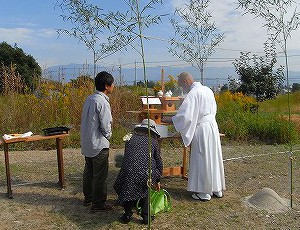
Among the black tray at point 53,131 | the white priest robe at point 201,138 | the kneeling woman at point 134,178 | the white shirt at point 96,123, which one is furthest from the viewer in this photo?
the black tray at point 53,131

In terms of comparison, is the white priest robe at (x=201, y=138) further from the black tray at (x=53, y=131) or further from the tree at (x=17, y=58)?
the tree at (x=17, y=58)

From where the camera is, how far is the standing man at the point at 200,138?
5379 mm

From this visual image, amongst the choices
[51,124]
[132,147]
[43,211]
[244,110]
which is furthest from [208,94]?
[244,110]

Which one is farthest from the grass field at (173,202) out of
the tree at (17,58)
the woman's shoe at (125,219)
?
the tree at (17,58)

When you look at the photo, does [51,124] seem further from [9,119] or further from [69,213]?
[69,213]

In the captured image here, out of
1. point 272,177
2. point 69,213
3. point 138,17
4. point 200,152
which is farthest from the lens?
point 272,177

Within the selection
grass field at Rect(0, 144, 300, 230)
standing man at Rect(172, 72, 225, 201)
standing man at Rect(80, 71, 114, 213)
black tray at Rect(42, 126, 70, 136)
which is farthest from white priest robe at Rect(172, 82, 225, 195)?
black tray at Rect(42, 126, 70, 136)

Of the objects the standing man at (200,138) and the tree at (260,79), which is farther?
the tree at (260,79)

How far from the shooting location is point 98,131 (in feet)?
15.7

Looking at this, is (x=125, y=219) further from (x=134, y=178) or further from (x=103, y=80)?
(x=103, y=80)

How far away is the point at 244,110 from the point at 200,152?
7441 mm

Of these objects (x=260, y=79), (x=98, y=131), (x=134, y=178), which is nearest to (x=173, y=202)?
(x=134, y=178)

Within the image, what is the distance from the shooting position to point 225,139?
10.5 meters

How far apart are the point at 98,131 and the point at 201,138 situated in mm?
1432
